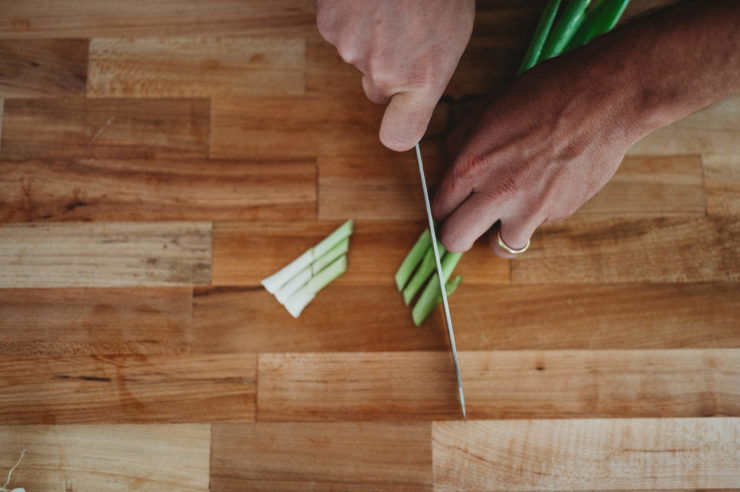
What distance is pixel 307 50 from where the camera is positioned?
1.45 meters

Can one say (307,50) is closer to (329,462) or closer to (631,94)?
(631,94)

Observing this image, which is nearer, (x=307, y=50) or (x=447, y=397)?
(x=447, y=397)

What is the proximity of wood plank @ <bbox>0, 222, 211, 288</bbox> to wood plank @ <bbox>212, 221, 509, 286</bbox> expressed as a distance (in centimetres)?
6

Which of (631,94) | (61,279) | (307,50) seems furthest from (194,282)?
(631,94)

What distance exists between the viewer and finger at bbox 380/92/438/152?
969 mm

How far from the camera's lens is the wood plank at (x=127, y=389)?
52.1 inches

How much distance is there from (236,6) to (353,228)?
0.70 meters

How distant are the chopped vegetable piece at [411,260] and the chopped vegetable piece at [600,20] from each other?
64 centimetres

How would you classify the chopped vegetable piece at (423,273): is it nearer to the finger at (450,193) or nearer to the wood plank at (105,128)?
the finger at (450,193)

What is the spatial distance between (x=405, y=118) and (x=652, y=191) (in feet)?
2.66

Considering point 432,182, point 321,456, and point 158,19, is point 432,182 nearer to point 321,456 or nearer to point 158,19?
point 321,456

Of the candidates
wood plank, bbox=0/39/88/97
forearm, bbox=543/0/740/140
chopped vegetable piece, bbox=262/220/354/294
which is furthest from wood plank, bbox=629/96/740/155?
wood plank, bbox=0/39/88/97

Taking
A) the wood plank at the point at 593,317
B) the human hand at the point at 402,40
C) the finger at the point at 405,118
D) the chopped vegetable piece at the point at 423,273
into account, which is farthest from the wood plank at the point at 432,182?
the human hand at the point at 402,40

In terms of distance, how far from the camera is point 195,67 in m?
1.44
